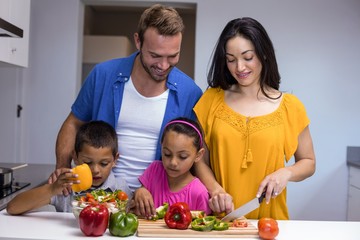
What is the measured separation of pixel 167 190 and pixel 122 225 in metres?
0.48

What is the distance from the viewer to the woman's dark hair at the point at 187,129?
159 cm

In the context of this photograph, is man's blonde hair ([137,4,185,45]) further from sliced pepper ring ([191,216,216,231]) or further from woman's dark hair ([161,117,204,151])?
sliced pepper ring ([191,216,216,231])

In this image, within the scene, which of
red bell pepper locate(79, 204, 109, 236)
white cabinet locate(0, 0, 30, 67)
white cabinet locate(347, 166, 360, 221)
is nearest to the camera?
red bell pepper locate(79, 204, 109, 236)

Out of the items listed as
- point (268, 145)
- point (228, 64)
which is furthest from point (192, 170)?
point (228, 64)

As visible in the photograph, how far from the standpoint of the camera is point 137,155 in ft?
5.77

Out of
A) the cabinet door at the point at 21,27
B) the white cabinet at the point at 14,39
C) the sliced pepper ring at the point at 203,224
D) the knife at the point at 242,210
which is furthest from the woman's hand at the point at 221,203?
the cabinet door at the point at 21,27

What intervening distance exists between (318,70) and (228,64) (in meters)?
2.54

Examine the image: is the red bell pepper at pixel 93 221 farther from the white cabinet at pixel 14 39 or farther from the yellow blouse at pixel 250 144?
the white cabinet at pixel 14 39

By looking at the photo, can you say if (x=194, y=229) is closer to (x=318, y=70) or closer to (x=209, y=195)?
(x=209, y=195)

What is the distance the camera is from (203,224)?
4.20 feet

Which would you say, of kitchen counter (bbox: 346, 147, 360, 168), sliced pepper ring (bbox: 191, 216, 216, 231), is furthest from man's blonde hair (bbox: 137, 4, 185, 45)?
kitchen counter (bbox: 346, 147, 360, 168)

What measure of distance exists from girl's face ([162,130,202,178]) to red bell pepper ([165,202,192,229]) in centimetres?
29

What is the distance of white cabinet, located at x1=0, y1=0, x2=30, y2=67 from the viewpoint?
2559 mm

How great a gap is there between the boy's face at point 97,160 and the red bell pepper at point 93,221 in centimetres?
39
